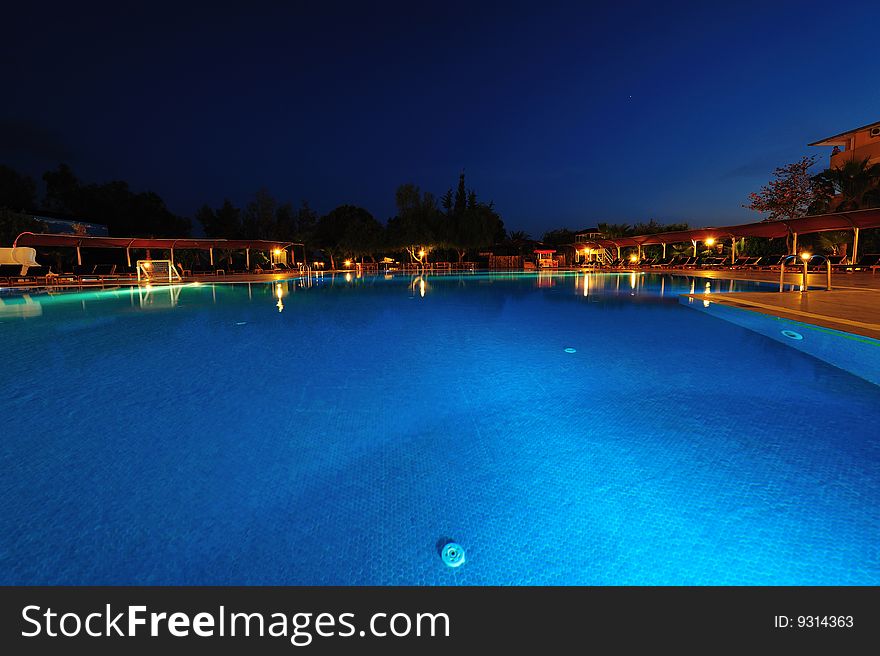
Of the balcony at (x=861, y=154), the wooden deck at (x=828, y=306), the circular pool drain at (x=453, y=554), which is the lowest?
the circular pool drain at (x=453, y=554)

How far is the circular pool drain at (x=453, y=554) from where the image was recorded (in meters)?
1.78

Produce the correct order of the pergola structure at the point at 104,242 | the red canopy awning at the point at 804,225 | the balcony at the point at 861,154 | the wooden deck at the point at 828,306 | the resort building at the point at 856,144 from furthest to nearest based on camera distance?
the resort building at the point at 856,144 < the balcony at the point at 861,154 < the pergola structure at the point at 104,242 < the red canopy awning at the point at 804,225 < the wooden deck at the point at 828,306

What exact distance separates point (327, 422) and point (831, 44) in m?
40.0

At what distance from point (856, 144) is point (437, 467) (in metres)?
43.2

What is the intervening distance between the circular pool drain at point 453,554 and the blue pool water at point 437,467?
0.03 metres

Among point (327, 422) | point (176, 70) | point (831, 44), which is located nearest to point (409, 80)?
point (176, 70)

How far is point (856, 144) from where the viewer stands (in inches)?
1193

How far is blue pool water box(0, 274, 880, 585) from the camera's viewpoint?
180cm

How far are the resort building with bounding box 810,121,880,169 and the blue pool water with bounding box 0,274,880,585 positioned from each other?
35.4m

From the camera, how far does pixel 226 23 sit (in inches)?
1121

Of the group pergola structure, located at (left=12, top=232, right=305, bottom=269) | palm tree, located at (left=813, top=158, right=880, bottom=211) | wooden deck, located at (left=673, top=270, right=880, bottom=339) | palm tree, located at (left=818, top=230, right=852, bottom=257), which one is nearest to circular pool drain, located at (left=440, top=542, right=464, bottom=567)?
wooden deck, located at (left=673, top=270, right=880, bottom=339)

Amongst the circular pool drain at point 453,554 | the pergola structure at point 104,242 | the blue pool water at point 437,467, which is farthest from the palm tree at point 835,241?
the pergola structure at point 104,242

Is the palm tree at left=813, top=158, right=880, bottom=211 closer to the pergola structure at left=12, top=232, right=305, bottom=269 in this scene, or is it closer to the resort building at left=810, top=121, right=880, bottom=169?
the resort building at left=810, top=121, right=880, bottom=169

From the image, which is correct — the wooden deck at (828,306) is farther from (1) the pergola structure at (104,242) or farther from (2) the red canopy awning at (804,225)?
(1) the pergola structure at (104,242)
